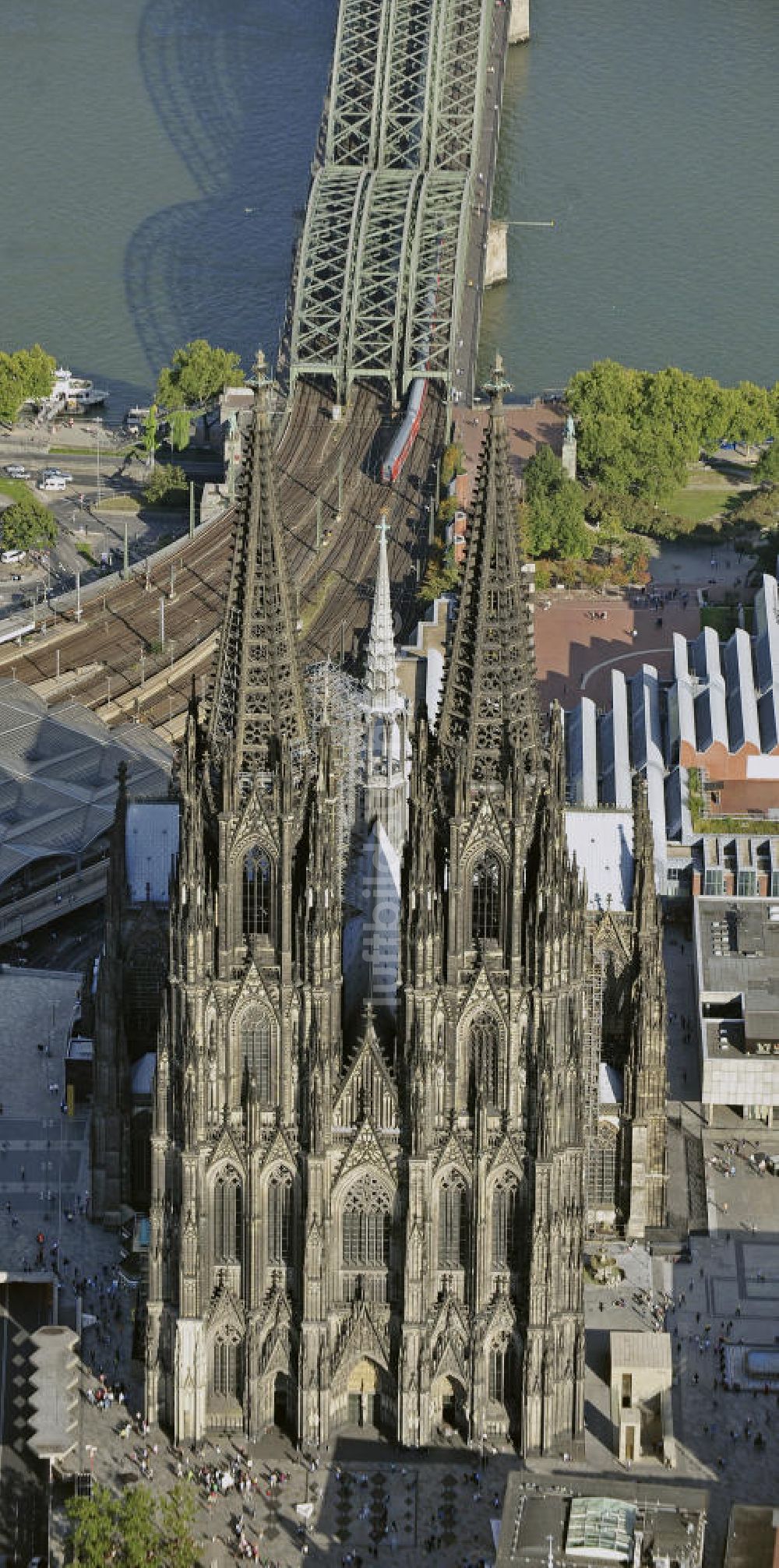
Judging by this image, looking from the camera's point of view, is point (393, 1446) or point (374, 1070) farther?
point (393, 1446)

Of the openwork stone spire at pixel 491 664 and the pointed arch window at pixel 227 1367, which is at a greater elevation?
the openwork stone spire at pixel 491 664

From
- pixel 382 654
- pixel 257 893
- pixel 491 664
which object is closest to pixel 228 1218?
pixel 257 893

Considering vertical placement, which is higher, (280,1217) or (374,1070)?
(374,1070)

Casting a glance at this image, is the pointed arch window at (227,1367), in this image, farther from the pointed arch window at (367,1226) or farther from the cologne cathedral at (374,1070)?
the pointed arch window at (367,1226)

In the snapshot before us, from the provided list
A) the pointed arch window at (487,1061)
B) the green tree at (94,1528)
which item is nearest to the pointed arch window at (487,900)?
the pointed arch window at (487,1061)

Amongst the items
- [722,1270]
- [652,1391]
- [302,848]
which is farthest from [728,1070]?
[302,848]

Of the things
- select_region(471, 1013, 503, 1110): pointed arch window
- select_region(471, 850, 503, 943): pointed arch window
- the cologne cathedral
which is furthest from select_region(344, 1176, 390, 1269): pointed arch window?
select_region(471, 850, 503, 943): pointed arch window

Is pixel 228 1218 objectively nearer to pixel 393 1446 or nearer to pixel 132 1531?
pixel 393 1446
